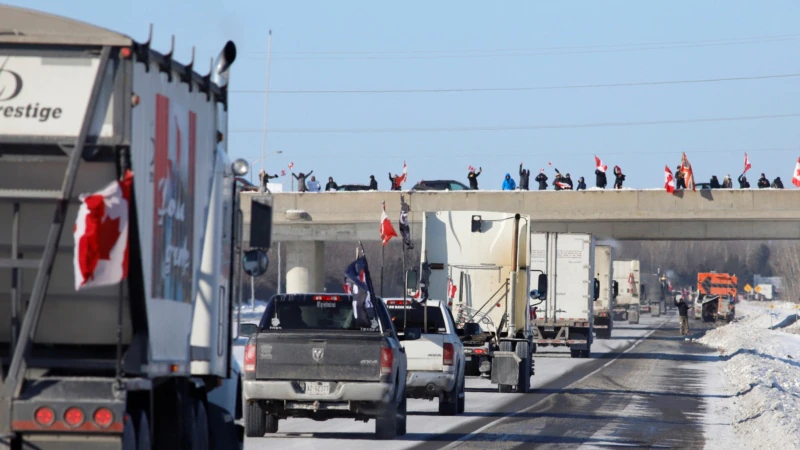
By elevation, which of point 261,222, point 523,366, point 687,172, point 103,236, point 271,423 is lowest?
point 271,423

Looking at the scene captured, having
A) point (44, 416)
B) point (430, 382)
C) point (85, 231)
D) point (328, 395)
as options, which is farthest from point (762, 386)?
point (85, 231)

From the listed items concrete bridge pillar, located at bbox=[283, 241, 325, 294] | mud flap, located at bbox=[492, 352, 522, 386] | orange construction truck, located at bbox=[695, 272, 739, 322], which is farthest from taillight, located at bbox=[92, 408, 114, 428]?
orange construction truck, located at bbox=[695, 272, 739, 322]

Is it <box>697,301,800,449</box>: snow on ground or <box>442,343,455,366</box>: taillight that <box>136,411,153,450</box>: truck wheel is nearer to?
<box>697,301,800,449</box>: snow on ground

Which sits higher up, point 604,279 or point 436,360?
point 604,279

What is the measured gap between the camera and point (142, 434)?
986 cm

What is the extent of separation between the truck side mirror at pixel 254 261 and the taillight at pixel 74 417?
321cm

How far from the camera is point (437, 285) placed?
98.9ft

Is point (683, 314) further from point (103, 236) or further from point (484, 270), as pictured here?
point (103, 236)

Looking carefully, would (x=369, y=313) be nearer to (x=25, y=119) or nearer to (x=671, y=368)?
(x=25, y=119)

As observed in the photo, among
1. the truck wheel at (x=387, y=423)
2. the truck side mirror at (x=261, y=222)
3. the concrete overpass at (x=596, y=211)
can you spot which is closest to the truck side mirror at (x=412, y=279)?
the truck wheel at (x=387, y=423)

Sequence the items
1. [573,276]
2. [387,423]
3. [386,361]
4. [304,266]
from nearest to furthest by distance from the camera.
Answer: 1. [386,361]
2. [387,423]
3. [573,276]
4. [304,266]

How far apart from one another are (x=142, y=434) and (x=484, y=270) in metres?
20.3

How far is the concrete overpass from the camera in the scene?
2488 inches

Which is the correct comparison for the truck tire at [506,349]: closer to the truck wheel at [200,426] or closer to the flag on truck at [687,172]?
the truck wheel at [200,426]
